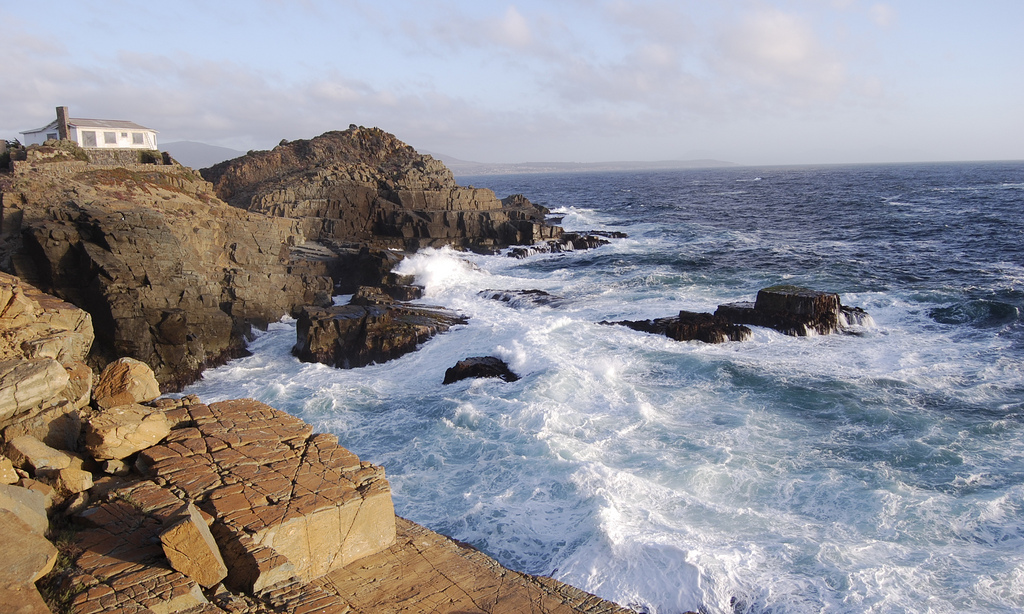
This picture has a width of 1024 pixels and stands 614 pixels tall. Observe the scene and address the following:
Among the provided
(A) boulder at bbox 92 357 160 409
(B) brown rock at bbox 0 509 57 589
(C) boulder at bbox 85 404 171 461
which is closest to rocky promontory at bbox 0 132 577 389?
(A) boulder at bbox 92 357 160 409

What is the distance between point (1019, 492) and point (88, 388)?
1499 cm

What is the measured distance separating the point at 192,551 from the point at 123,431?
2.69 m

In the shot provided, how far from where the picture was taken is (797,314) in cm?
2047

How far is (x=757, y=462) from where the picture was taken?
40.0 feet

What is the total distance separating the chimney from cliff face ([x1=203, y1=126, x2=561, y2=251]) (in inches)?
355

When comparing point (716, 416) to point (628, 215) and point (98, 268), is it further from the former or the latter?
point (628, 215)

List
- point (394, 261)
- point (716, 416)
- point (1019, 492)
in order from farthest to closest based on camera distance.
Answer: point (394, 261)
point (716, 416)
point (1019, 492)

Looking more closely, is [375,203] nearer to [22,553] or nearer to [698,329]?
[698,329]

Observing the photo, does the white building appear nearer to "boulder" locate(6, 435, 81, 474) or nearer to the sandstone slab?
"boulder" locate(6, 435, 81, 474)

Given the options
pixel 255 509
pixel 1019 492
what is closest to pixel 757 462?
pixel 1019 492

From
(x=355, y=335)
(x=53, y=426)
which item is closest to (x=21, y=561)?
(x=53, y=426)

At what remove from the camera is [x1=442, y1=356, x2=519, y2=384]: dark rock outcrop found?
1725 centimetres

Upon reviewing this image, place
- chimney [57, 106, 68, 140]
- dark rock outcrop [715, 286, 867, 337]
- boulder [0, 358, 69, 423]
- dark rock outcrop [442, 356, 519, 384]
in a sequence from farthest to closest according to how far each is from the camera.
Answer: chimney [57, 106, 68, 140]
dark rock outcrop [715, 286, 867, 337]
dark rock outcrop [442, 356, 519, 384]
boulder [0, 358, 69, 423]

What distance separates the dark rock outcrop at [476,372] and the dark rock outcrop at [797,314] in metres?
8.18
